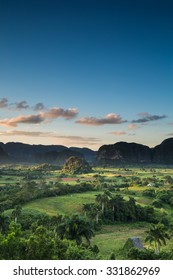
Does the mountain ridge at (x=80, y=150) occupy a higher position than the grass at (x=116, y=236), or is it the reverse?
the mountain ridge at (x=80, y=150)

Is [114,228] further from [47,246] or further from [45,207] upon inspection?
[47,246]

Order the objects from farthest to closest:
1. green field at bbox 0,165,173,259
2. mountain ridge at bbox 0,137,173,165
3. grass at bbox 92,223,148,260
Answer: green field at bbox 0,165,173,259 < grass at bbox 92,223,148,260 < mountain ridge at bbox 0,137,173,165

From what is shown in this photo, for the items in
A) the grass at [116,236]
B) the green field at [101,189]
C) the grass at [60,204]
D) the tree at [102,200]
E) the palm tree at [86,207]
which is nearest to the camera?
the grass at [116,236]

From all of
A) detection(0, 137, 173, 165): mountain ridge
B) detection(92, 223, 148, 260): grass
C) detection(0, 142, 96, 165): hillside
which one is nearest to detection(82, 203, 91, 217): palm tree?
detection(92, 223, 148, 260): grass

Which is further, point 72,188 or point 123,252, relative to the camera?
point 72,188

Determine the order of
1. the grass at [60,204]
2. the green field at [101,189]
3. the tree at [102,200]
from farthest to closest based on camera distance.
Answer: the tree at [102,200]
the grass at [60,204]
the green field at [101,189]

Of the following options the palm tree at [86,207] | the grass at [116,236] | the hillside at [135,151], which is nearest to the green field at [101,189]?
the grass at [116,236]

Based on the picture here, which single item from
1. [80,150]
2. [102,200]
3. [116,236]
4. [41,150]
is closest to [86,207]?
[102,200]

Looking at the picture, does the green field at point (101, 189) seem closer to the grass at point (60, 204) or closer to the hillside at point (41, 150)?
the grass at point (60, 204)

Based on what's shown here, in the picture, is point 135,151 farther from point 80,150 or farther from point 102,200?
point 102,200

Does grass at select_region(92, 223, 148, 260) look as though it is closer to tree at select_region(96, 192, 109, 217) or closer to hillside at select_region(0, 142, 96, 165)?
tree at select_region(96, 192, 109, 217)
